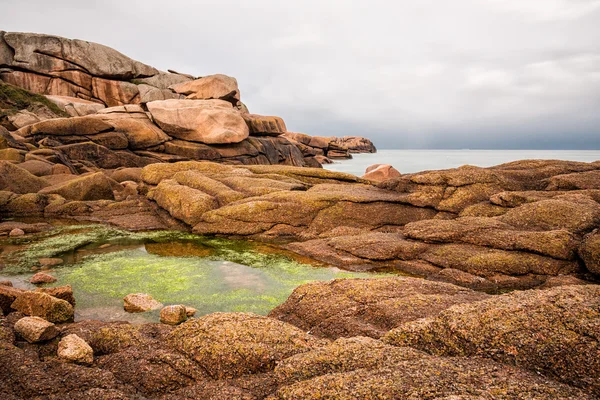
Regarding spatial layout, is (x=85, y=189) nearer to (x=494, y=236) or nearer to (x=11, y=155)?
(x=11, y=155)

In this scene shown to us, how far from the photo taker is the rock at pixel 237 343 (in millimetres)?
5625

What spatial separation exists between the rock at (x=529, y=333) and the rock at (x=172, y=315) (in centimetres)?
566

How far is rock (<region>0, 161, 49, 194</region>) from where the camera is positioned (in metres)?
25.3

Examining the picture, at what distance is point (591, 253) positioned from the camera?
11.8m

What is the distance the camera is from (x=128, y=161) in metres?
40.0

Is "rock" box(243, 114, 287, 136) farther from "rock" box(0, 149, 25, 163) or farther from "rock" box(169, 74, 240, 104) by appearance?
"rock" box(0, 149, 25, 163)

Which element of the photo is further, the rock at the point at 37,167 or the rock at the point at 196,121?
the rock at the point at 196,121

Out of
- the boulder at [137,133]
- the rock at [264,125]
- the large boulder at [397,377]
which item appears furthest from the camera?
the rock at [264,125]

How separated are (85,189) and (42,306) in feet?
66.8

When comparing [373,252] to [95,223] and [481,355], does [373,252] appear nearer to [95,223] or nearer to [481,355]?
[481,355]

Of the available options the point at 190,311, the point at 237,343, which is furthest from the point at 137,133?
the point at 237,343

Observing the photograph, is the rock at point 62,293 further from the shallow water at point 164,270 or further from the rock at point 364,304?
the rock at point 364,304

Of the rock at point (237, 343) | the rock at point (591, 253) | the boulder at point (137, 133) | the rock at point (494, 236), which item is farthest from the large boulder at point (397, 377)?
the boulder at point (137, 133)

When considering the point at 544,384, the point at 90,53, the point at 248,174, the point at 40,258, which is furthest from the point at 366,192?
the point at 90,53
